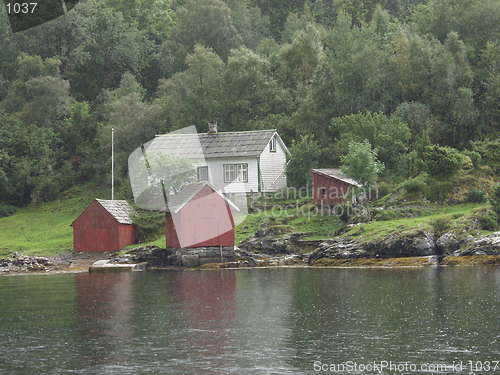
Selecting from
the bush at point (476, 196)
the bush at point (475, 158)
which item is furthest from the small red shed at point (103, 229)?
the bush at point (475, 158)

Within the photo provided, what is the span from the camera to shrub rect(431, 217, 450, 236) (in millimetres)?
A: 53938

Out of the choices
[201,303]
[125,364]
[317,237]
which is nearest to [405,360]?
[125,364]

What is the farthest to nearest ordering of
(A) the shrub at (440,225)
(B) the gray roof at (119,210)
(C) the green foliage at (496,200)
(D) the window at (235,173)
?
(D) the window at (235,173)
(B) the gray roof at (119,210)
(A) the shrub at (440,225)
(C) the green foliage at (496,200)

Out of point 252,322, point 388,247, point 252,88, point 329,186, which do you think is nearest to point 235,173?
point 329,186

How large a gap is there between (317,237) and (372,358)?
102ft

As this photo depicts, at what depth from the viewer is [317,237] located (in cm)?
5884

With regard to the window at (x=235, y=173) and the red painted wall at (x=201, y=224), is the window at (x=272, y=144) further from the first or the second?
the red painted wall at (x=201, y=224)

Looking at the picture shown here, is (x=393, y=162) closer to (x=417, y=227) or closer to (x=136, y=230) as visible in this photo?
(x=417, y=227)

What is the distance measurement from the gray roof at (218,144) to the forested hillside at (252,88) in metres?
3.12

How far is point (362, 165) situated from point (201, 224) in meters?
11.9

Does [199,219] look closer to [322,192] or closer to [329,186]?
[322,192]

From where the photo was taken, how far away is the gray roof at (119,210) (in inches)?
2566

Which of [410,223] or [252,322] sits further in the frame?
[410,223]

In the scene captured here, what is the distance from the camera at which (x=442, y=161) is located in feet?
200
